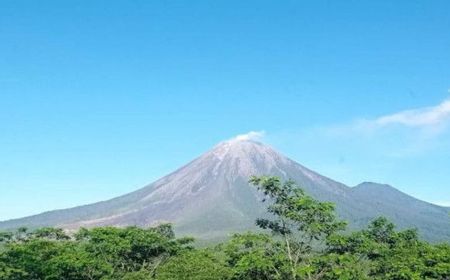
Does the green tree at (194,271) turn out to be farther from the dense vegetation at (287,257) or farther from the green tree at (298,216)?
the green tree at (298,216)

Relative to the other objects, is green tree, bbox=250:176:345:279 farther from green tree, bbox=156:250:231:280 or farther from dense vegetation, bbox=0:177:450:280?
green tree, bbox=156:250:231:280

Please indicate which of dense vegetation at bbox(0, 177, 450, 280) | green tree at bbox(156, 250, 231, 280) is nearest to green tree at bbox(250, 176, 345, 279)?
dense vegetation at bbox(0, 177, 450, 280)

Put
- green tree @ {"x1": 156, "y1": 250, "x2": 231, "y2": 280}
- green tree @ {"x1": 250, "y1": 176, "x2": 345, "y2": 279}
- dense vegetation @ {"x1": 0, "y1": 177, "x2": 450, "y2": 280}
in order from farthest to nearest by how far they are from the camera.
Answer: green tree @ {"x1": 250, "y1": 176, "x2": 345, "y2": 279}
green tree @ {"x1": 156, "y1": 250, "x2": 231, "y2": 280}
dense vegetation @ {"x1": 0, "y1": 177, "x2": 450, "y2": 280}

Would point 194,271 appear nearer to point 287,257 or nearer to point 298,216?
point 287,257

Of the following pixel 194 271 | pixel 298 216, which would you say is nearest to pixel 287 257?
pixel 298 216

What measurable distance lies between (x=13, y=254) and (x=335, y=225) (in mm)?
17673

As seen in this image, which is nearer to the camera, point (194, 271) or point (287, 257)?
point (287, 257)

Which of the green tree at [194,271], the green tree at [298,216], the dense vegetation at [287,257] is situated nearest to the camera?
the dense vegetation at [287,257]

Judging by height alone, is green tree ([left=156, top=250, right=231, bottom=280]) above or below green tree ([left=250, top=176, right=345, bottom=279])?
below

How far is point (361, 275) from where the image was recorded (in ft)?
90.6

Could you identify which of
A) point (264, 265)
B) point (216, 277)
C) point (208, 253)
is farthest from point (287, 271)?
point (208, 253)

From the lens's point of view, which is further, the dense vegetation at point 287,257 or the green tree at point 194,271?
the green tree at point 194,271

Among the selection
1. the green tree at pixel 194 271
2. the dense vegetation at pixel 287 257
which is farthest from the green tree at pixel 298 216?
the green tree at pixel 194 271

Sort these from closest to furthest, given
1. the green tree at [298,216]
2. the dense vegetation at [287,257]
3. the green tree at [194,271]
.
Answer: the dense vegetation at [287,257] < the green tree at [194,271] < the green tree at [298,216]
